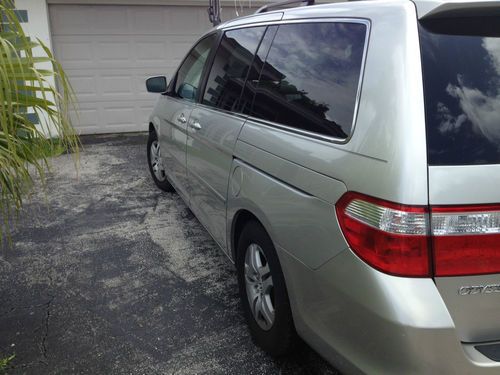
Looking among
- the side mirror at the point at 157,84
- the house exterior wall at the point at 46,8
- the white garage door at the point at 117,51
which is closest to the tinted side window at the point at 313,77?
the side mirror at the point at 157,84

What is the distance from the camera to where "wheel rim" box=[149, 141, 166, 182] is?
17.4ft

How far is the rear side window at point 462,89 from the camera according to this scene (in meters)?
1.57

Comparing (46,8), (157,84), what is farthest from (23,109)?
(46,8)

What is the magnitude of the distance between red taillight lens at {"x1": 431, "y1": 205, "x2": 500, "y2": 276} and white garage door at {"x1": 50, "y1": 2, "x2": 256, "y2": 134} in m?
8.31

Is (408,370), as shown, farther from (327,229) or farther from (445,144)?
(445,144)

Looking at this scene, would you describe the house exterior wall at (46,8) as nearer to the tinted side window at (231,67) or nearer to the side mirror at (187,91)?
the side mirror at (187,91)

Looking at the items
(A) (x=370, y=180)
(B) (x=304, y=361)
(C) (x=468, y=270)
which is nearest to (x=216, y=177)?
(B) (x=304, y=361)

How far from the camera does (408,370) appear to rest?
1562 mm

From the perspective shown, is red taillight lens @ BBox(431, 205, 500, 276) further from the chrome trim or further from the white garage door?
the white garage door

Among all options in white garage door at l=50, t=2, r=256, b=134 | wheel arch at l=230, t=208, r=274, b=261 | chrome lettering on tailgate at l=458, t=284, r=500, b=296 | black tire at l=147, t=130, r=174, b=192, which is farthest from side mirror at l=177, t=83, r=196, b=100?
white garage door at l=50, t=2, r=256, b=134

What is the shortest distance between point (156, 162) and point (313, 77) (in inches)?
140

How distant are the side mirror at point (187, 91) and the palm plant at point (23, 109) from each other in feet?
5.35

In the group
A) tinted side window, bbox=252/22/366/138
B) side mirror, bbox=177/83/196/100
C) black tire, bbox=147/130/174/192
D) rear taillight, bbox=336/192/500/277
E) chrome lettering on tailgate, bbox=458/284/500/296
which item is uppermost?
tinted side window, bbox=252/22/366/138

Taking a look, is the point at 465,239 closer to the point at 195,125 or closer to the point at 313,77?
the point at 313,77
